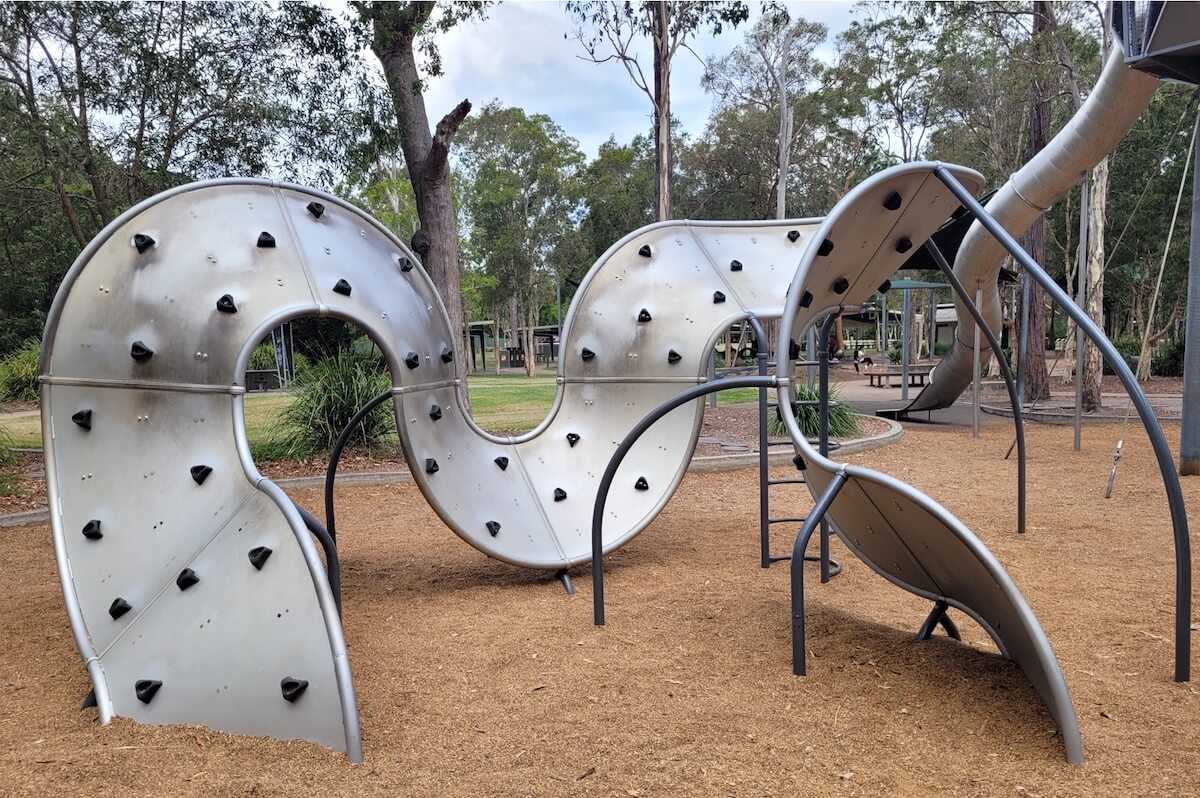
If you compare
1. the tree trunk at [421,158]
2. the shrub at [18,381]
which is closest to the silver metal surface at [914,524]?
the tree trunk at [421,158]

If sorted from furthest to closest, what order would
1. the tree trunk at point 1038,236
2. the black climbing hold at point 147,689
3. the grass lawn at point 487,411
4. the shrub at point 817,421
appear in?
the tree trunk at point 1038,236 < the grass lawn at point 487,411 < the shrub at point 817,421 < the black climbing hold at point 147,689

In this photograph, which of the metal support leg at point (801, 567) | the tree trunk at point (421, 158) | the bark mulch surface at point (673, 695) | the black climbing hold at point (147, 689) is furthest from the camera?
the tree trunk at point (421, 158)

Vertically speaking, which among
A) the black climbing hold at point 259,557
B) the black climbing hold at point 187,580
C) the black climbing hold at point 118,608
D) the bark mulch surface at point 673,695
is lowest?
the bark mulch surface at point 673,695

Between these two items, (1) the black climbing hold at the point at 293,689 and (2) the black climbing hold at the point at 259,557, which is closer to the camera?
(1) the black climbing hold at the point at 293,689

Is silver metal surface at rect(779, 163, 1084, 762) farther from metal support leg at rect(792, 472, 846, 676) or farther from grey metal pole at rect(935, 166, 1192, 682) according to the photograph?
grey metal pole at rect(935, 166, 1192, 682)

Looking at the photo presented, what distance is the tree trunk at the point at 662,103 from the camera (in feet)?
51.6

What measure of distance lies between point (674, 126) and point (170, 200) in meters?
33.5

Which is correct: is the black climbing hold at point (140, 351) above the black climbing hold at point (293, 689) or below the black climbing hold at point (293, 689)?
above

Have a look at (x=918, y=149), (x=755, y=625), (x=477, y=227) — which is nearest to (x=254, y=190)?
(x=755, y=625)

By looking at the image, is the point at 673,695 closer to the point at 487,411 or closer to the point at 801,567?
the point at 801,567

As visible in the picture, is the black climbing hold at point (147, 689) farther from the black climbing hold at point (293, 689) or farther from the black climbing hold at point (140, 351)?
the black climbing hold at point (140, 351)

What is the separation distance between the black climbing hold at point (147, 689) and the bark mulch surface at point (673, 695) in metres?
0.11

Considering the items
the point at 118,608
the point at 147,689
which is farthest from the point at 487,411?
the point at 147,689

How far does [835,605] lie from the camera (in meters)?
4.39
